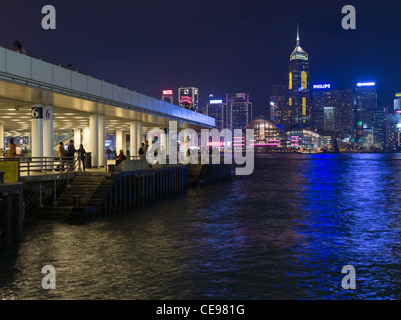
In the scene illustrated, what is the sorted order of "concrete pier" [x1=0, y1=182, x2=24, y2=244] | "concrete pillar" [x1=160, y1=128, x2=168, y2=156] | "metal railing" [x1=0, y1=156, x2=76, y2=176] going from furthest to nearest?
1. "concrete pillar" [x1=160, y1=128, x2=168, y2=156]
2. "metal railing" [x1=0, y1=156, x2=76, y2=176]
3. "concrete pier" [x1=0, y1=182, x2=24, y2=244]

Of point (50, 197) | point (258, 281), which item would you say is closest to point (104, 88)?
point (50, 197)

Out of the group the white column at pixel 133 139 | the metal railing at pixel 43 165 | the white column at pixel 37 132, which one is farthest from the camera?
the white column at pixel 133 139

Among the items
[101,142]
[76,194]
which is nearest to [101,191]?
[76,194]

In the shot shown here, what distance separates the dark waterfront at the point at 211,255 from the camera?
41.1 feet

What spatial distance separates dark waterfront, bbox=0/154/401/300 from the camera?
41.1ft

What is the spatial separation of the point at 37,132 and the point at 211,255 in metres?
18.2

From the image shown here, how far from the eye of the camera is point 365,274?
14.3 metres

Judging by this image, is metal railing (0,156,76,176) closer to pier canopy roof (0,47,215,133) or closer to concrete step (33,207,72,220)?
concrete step (33,207,72,220)

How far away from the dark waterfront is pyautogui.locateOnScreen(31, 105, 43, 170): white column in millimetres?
8479

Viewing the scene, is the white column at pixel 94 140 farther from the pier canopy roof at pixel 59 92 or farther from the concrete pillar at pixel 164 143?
the concrete pillar at pixel 164 143

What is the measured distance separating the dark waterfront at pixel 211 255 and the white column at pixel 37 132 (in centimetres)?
848
